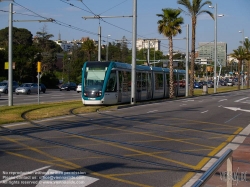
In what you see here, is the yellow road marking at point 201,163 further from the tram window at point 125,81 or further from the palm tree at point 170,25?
the palm tree at point 170,25

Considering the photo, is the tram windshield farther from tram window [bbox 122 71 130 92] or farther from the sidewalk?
the sidewalk

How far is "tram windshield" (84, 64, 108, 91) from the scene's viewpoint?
1159 inches

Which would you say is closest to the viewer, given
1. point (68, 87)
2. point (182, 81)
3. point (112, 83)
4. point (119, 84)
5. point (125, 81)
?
point (112, 83)

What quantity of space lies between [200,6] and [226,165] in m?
48.5

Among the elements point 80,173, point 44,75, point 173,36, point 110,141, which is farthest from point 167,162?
point 44,75

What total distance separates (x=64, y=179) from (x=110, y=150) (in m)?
3.72

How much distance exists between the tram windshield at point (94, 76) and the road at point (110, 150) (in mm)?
9137

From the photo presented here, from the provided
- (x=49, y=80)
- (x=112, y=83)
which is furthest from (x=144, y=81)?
(x=49, y=80)

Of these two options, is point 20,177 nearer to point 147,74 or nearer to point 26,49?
point 147,74

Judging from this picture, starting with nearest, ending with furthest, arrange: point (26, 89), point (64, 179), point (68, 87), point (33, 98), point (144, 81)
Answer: point (64, 179), point (144, 81), point (33, 98), point (26, 89), point (68, 87)

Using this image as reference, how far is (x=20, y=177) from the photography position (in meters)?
8.59

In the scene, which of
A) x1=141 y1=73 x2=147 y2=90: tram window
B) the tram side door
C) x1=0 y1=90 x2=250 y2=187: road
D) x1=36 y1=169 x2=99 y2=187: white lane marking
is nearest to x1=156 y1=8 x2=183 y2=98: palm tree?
x1=141 y1=73 x2=147 y2=90: tram window

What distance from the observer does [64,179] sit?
8539mm

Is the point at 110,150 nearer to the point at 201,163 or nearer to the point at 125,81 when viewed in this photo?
the point at 201,163
